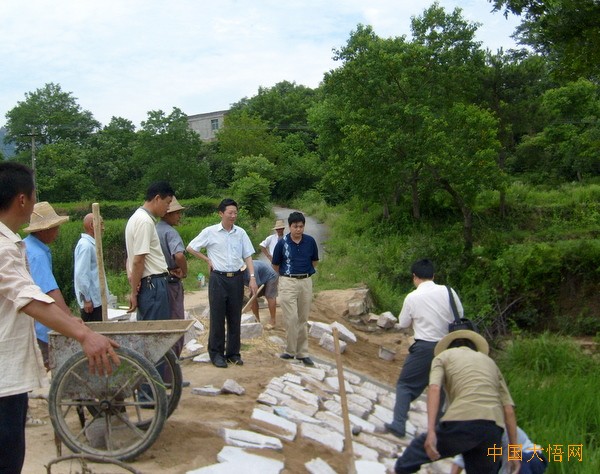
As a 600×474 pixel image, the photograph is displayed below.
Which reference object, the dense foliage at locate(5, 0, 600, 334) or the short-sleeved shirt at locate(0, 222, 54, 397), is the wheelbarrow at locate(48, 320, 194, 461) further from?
the dense foliage at locate(5, 0, 600, 334)

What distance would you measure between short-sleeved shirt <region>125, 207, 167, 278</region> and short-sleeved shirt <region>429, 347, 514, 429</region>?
2.75 m

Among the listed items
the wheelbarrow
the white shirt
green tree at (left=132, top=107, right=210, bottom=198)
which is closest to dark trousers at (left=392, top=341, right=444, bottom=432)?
the white shirt

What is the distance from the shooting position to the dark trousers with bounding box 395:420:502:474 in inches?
159

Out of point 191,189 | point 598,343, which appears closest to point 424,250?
point 598,343

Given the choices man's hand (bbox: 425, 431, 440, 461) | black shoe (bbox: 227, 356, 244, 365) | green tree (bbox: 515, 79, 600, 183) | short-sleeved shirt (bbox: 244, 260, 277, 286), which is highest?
green tree (bbox: 515, 79, 600, 183)

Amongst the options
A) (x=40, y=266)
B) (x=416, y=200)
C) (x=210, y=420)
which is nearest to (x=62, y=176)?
(x=416, y=200)

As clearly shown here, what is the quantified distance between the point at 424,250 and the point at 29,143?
47574mm

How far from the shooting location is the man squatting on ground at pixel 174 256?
6.29 metres

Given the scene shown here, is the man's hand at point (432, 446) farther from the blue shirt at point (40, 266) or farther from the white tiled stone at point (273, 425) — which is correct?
the blue shirt at point (40, 266)

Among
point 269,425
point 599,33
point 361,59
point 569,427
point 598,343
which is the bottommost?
point 598,343

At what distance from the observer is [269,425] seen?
5.54 meters

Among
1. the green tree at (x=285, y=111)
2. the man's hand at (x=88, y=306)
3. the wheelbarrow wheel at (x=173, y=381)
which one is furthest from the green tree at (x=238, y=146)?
the wheelbarrow wheel at (x=173, y=381)

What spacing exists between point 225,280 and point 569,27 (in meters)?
7.09

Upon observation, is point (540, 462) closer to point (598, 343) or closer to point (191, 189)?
point (598, 343)
